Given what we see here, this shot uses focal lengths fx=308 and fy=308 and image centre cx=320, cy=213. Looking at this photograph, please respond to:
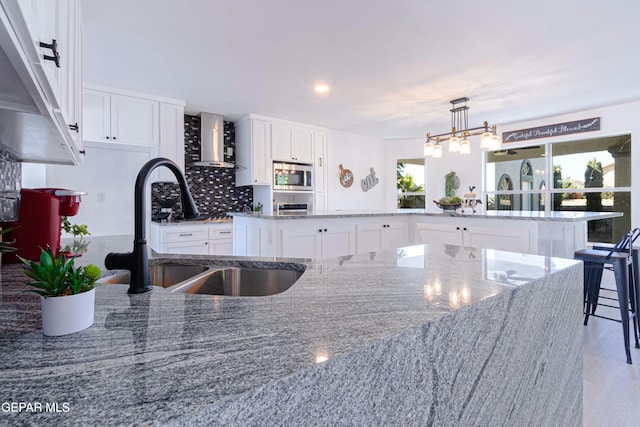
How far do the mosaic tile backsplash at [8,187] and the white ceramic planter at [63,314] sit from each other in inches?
52.0

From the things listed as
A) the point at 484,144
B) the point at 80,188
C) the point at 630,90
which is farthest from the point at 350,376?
the point at 630,90

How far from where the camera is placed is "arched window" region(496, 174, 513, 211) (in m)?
5.26

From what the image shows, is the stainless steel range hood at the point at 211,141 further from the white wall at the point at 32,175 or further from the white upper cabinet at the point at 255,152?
the white wall at the point at 32,175

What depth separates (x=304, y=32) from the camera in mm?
2293

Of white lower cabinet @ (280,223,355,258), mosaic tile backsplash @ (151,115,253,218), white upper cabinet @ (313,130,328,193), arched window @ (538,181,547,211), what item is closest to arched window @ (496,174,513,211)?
arched window @ (538,181,547,211)

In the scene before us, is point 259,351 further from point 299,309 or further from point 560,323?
point 560,323

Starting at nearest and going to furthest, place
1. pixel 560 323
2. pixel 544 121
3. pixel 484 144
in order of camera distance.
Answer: pixel 560 323, pixel 484 144, pixel 544 121

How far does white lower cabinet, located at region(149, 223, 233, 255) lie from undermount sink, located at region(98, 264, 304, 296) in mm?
2368

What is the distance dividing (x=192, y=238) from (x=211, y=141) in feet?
4.48

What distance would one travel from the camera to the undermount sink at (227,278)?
1204 millimetres

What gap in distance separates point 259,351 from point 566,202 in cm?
572

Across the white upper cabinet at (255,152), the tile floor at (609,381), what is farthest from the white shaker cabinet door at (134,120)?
the tile floor at (609,381)

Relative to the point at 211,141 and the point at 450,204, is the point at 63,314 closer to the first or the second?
the point at 450,204

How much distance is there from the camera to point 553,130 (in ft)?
15.1
